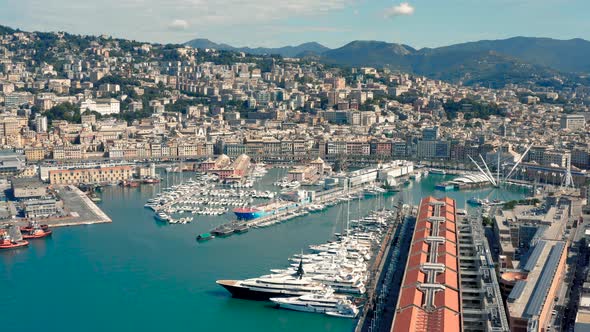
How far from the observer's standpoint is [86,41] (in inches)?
1586

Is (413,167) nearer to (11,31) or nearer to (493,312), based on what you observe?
(493,312)

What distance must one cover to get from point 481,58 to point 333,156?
41.4 m

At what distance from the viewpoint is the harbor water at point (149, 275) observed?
8156 mm

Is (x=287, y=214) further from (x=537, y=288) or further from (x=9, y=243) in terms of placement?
(x=537, y=288)

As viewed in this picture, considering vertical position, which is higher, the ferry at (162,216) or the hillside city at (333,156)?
the hillside city at (333,156)

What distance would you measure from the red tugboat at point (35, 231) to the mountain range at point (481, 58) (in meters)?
39.6

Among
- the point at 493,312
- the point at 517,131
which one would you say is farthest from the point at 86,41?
the point at 493,312

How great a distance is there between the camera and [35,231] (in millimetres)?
11898

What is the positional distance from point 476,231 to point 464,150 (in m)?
11.1

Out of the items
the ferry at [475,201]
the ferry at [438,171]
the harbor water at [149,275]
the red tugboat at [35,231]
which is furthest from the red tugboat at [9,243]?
the ferry at [438,171]

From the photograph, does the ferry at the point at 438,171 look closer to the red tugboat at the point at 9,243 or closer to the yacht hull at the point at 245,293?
the red tugboat at the point at 9,243

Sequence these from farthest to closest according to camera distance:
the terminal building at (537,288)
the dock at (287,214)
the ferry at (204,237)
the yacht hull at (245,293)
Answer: the dock at (287,214)
the ferry at (204,237)
the yacht hull at (245,293)
the terminal building at (537,288)

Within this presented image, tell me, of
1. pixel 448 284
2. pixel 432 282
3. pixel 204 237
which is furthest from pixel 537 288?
pixel 204 237

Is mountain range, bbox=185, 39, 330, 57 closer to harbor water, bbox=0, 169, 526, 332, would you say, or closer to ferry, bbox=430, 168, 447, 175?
ferry, bbox=430, 168, 447, 175
